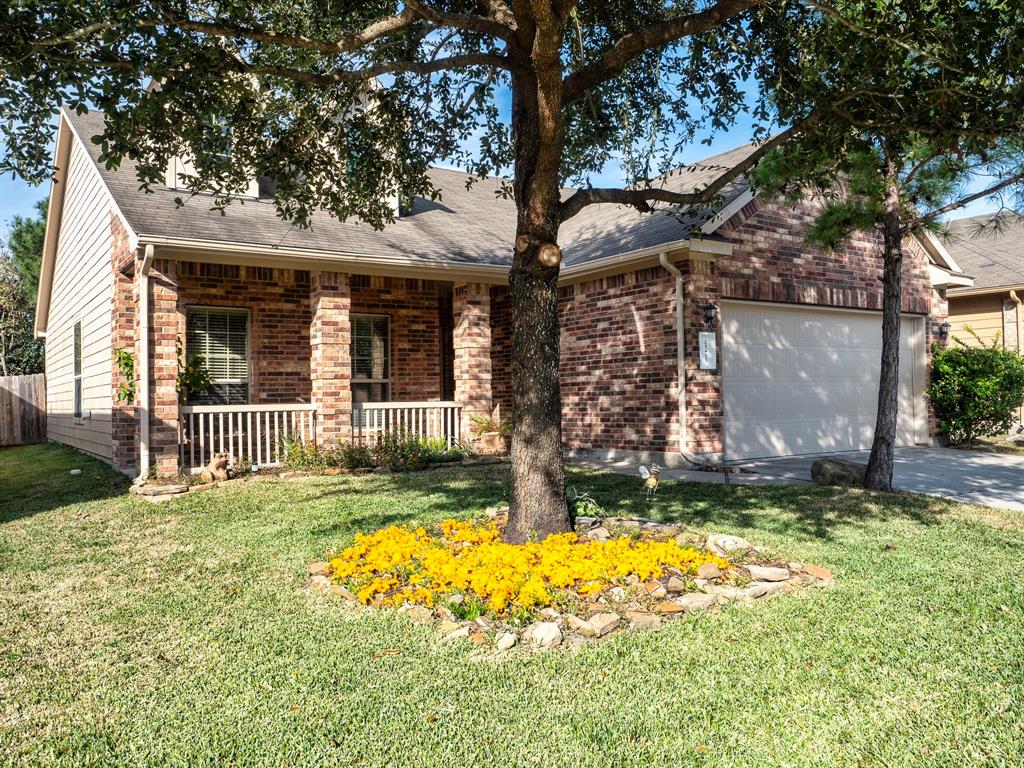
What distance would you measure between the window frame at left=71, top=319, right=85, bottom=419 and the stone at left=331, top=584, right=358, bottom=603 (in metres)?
10.7

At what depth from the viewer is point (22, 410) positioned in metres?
17.9

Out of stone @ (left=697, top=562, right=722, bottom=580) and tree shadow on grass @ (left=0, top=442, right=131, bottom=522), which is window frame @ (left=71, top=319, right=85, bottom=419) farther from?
stone @ (left=697, top=562, right=722, bottom=580)

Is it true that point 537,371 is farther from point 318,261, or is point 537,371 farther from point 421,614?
point 318,261

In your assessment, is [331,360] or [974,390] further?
[974,390]

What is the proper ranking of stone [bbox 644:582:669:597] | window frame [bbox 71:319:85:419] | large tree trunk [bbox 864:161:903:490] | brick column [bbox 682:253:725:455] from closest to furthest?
stone [bbox 644:582:669:597] → large tree trunk [bbox 864:161:903:490] → brick column [bbox 682:253:725:455] → window frame [bbox 71:319:85:419]

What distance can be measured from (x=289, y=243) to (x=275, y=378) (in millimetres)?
2571

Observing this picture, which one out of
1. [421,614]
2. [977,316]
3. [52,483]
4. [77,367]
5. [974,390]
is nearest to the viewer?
[421,614]

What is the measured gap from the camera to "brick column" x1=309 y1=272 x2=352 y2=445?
978 centimetres

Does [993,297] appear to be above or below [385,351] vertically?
above

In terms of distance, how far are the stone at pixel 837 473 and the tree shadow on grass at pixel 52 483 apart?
8.04m

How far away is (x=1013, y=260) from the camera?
1565 centimetres

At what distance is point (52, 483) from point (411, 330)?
18.8ft

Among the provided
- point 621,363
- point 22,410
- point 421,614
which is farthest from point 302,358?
point 22,410

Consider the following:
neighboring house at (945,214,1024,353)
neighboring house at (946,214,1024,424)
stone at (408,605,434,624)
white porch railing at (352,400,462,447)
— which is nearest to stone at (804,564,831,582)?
stone at (408,605,434,624)
